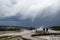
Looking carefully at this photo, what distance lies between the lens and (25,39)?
51.9 ft

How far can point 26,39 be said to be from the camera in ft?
50.8

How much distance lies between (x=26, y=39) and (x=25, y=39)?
0.33 m
